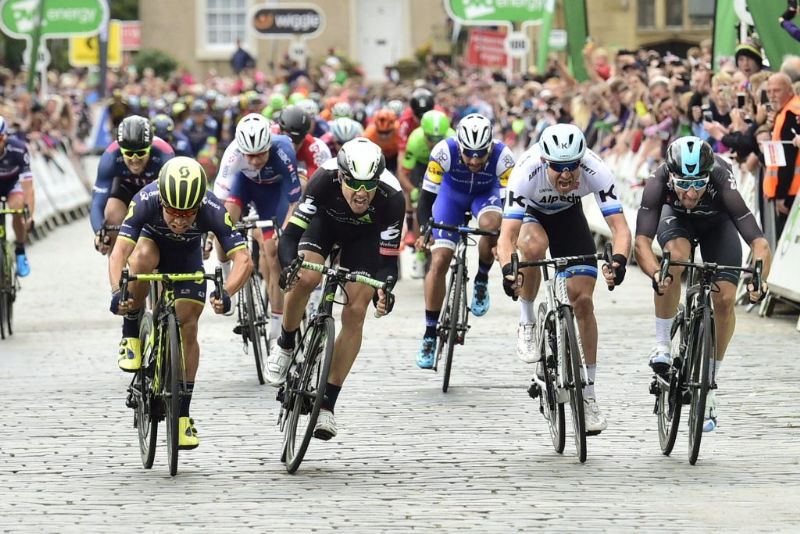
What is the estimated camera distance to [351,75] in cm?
5484

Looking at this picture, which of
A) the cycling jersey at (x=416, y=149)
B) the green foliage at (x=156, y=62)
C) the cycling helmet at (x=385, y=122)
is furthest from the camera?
the green foliage at (x=156, y=62)

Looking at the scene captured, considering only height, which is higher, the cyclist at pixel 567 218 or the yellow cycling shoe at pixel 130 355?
the cyclist at pixel 567 218

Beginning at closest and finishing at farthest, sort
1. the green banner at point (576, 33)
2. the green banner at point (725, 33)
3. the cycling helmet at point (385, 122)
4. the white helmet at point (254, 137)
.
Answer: the white helmet at point (254, 137)
the cycling helmet at point (385, 122)
the green banner at point (725, 33)
the green banner at point (576, 33)

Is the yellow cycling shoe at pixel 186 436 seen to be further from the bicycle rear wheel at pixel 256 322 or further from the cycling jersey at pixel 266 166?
the cycling jersey at pixel 266 166

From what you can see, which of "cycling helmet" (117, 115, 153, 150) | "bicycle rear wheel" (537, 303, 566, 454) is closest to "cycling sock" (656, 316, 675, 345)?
"bicycle rear wheel" (537, 303, 566, 454)

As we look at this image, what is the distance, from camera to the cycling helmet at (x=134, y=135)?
1180 centimetres

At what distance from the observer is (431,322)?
40.9 ft

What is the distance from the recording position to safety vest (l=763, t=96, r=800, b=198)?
15.1m

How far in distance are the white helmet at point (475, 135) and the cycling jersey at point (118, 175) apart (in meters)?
2.18

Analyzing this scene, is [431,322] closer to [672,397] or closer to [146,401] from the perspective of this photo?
[672,397]

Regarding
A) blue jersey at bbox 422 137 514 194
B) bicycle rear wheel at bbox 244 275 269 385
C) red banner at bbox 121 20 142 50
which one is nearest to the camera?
bicycle rear wheel at bbox 244 275 269 385

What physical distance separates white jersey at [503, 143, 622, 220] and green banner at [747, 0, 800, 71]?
744 cm

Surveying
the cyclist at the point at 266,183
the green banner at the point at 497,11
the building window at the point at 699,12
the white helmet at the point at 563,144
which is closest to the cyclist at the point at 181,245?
the white helmet at the point at 563,144

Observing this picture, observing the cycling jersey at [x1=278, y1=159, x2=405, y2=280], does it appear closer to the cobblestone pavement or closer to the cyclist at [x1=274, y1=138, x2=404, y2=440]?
the cyclist at [x1=274, y1=138, x2=404, y2=440]
